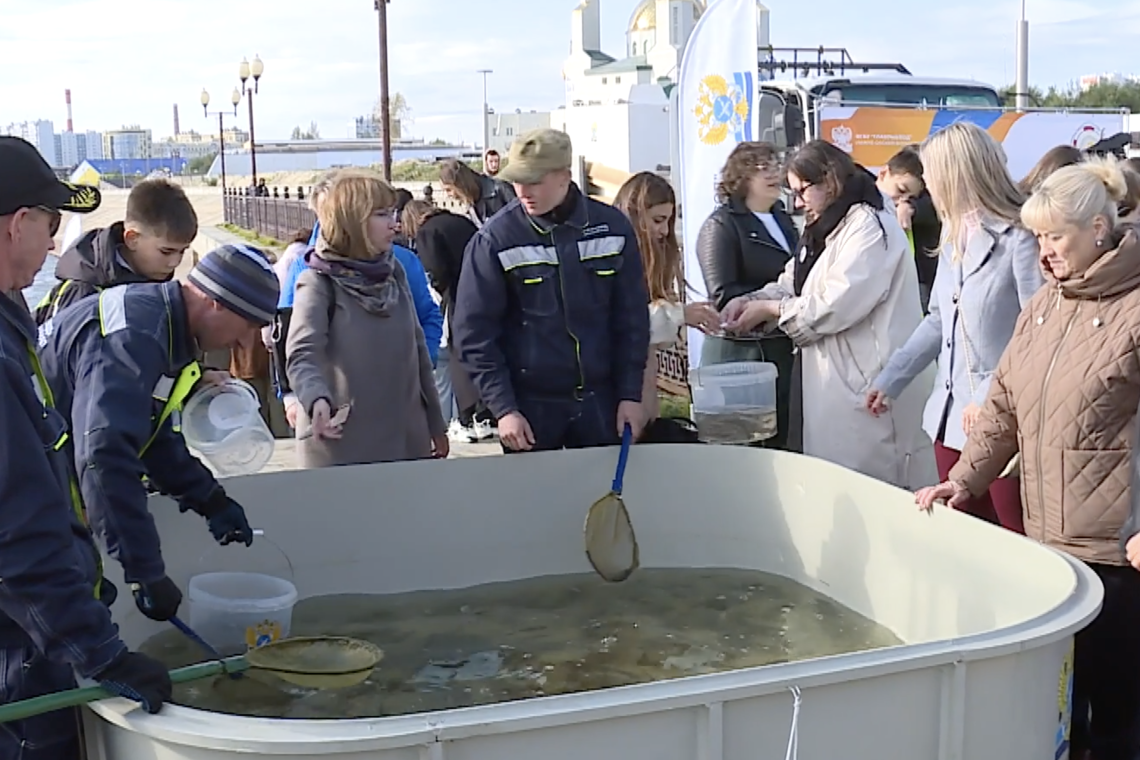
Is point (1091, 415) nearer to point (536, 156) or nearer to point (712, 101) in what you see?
point (536, 156)

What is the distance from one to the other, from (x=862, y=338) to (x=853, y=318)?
0.32 feet

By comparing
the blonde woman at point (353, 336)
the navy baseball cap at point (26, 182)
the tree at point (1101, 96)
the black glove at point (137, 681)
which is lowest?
the black glove at point (137, 681)

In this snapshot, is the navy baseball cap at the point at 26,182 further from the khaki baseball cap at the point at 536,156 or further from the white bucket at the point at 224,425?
the white bucket at the point at 224,425

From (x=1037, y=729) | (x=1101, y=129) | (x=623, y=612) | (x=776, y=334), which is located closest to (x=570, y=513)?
(x=623, y=612)

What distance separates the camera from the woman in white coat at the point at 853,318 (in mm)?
3957

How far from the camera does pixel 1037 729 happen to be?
207 cm

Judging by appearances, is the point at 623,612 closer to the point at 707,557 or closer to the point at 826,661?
the point at 707,557

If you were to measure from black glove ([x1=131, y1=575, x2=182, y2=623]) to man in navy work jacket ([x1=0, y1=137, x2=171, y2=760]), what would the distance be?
1.16 feet

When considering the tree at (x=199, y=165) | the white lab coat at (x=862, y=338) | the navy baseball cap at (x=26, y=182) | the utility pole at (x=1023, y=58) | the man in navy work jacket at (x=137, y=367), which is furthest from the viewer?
the tree at (x=199, y=165)

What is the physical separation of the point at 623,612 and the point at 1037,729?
4.78 feet

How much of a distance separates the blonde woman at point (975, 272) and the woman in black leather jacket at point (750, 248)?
121 centimetres

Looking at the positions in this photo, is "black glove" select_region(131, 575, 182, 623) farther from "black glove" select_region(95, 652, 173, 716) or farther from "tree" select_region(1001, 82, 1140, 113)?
"tree" select_region(1001, 82, 1140, 113)

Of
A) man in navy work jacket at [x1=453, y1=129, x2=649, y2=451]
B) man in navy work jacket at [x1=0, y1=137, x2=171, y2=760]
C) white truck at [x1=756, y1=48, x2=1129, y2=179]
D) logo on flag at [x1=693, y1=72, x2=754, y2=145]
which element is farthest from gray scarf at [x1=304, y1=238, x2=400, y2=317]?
white truck at [x1=756, y1=48, x2=1129, y2=179]

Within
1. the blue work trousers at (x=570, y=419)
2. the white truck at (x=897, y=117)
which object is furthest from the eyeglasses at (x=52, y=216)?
the white truck at (x=897, y=117)
